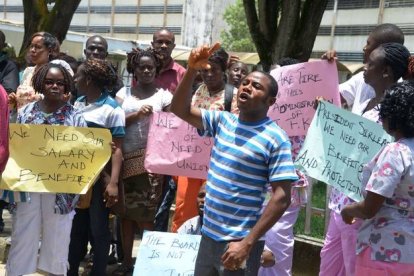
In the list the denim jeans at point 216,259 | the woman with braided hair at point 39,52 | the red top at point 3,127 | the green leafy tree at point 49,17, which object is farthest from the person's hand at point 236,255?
the green leafy tree at point 49,17

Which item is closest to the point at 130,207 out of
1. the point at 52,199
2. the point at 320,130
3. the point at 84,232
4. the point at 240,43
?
the point at 84,232

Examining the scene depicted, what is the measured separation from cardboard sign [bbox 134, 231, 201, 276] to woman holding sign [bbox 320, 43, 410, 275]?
3.03 feet

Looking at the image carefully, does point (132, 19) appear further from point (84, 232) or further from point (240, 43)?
point (84, 232)

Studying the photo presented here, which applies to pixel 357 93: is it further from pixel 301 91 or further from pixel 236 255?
pixel 236 255

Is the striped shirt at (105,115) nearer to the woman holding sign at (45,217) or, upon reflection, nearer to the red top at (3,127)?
the woman holding sign at (45,217)

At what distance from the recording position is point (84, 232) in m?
5.52

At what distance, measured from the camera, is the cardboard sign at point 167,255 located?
13.8 feet

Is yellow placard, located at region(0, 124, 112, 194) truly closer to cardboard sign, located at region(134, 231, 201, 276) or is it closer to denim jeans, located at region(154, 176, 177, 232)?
cardboard sign, located at region(134, 231, 201, 276)

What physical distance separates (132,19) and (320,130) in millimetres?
52355

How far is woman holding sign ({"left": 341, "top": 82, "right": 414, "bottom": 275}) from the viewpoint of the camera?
349cm

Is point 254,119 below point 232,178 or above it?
above

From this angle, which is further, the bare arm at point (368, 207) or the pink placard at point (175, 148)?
the pink placard at point (175, 148)

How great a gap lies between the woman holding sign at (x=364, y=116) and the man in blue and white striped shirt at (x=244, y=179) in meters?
0.86

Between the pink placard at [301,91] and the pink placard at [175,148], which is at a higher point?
the pink placard at [301,91]
